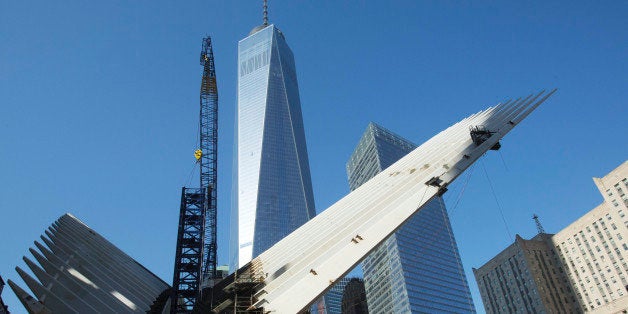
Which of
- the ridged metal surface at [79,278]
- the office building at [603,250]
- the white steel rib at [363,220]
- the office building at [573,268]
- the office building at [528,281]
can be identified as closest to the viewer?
the white steel rib at [363,220]

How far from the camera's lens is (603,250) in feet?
376

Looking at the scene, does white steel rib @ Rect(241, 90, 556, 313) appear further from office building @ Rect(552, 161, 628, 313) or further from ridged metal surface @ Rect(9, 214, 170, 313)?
office building @ Rect(552, 161, 628, 313)

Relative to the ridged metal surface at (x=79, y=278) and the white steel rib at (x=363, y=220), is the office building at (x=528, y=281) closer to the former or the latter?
the white steel rib at (x=363, y=220)

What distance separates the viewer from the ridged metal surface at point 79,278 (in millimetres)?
30531

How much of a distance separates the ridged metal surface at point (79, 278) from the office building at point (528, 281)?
10715 centimetres

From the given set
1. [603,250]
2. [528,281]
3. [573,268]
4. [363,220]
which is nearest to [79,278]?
[363,220]

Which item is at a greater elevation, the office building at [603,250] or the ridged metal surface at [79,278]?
the office building at [603,250]

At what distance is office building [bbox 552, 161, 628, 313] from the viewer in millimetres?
106688

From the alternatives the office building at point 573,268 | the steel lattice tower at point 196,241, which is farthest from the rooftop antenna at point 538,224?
the steel lattice tower at point 196,241

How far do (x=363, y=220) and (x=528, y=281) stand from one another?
113 m

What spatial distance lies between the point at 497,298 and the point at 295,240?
398 feet

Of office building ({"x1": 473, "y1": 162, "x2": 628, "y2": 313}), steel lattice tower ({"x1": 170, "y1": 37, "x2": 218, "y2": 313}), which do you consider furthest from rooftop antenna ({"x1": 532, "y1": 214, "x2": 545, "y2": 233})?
steel lattice tower ({"x1": 170, "y1": 37, "x2": 218, "y2": 313})

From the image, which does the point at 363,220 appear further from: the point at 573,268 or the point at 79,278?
the point at 573,268

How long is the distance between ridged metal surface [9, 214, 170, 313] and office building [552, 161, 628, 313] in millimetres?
95900
